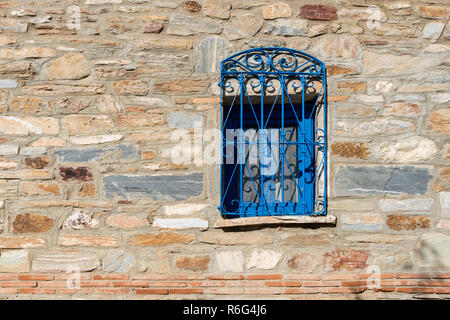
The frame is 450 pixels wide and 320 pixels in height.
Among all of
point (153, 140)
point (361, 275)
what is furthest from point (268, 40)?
point (361, 275)

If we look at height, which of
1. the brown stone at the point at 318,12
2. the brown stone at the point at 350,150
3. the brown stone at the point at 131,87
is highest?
the brown stone at the point at 318,12

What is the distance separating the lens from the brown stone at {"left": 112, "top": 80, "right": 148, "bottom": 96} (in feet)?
8.33

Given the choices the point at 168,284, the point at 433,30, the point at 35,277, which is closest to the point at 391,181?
the point at 433,30

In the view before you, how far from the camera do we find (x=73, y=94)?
2545mm

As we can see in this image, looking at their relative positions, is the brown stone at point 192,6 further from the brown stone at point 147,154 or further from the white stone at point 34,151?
the white stone at point 34,151

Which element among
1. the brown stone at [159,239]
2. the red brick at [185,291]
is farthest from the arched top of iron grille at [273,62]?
Answer: the red brick at [185,291]

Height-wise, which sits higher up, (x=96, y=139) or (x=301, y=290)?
(x=96, y=139)

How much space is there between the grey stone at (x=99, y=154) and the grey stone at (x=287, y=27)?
132 centimetres

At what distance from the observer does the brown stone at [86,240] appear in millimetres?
2521

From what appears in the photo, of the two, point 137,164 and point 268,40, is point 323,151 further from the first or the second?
point 137,164

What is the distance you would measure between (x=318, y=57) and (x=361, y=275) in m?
1.61

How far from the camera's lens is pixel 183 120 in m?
2.54

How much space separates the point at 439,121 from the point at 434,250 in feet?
3.06

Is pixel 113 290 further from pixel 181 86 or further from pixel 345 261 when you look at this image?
pixel 345 261
